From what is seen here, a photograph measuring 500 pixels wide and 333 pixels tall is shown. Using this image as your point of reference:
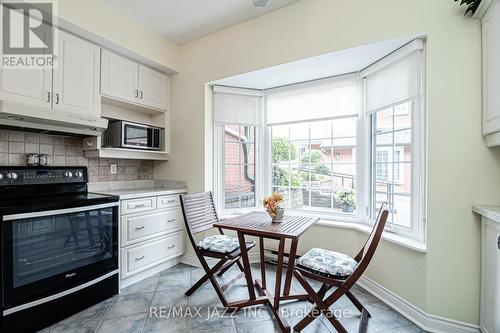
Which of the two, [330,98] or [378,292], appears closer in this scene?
[378,292]

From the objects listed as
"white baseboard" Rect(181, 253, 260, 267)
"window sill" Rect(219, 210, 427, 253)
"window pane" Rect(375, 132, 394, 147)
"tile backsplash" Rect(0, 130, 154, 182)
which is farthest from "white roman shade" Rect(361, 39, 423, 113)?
"tile backsplash" Rect(0, 130, 154, 182)

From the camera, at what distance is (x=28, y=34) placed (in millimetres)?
1865

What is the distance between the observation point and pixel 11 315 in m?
1.51

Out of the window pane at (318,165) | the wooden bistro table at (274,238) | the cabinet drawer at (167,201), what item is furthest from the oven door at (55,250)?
the window pane at (318,165)

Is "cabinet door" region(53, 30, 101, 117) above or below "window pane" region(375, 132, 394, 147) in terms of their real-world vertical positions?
above

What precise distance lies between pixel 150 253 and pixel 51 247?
924mm

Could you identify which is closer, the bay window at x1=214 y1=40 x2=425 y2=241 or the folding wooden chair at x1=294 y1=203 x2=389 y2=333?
the folding wooden chair at x1=294 y1=203 x2=389 y2=333

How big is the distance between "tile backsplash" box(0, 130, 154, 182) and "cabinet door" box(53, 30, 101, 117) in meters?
0.42

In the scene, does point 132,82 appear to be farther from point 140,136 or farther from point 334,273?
point 334,273

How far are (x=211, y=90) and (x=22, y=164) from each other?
6.63 feet

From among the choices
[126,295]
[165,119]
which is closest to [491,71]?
[165,119]

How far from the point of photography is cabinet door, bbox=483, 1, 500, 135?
142 cm

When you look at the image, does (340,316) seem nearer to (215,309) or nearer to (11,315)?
(215,309)

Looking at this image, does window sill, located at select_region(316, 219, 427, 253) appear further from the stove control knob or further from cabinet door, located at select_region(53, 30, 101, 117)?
the stove control knob
